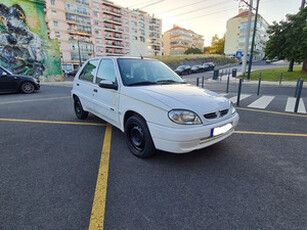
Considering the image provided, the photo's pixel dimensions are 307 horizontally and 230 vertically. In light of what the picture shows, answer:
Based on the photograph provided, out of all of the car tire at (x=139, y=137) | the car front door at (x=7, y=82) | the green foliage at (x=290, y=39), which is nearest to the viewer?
the car tire at (x=139, y=137)

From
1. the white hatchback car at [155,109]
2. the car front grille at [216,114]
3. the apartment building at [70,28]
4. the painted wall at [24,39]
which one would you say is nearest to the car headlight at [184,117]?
the white hatchback car at [155,109]

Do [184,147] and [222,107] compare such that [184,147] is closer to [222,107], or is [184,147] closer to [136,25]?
[222,107]

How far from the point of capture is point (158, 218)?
1.74 metres

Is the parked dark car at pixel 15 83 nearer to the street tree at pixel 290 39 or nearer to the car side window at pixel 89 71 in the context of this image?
the car side window at pixel 89 71

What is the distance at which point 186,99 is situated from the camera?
2561 mm

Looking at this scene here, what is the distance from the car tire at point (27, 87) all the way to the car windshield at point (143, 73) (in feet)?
34.1

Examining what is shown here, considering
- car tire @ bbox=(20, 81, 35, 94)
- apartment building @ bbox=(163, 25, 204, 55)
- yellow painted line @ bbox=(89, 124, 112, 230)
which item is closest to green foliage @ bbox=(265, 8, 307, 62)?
yellow painted line @ bbox=(89, 124, 112, 230)

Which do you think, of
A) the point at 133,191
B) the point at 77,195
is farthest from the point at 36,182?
the point at 133,191

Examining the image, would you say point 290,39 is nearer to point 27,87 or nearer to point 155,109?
point 155,109

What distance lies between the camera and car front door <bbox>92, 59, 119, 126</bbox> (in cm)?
317

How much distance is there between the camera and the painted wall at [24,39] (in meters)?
18.5

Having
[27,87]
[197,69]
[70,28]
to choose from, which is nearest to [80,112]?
[27,87]

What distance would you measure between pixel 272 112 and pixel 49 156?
21.1ft

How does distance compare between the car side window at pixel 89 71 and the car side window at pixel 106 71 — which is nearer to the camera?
the car side window at pixel 106 71
